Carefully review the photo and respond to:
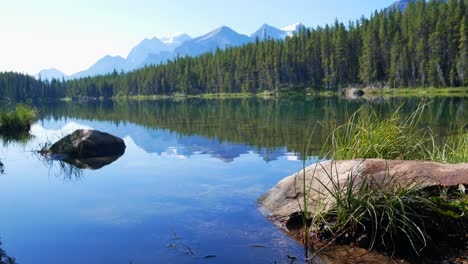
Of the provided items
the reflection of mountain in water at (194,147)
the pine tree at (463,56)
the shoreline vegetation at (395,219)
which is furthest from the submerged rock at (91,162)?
the pine tree at (463,56)

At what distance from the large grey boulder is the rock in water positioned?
11677 mm

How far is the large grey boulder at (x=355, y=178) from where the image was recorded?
24.5 ft

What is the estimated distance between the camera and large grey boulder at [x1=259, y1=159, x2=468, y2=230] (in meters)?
7.46

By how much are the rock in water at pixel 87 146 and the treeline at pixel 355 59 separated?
3368 inches

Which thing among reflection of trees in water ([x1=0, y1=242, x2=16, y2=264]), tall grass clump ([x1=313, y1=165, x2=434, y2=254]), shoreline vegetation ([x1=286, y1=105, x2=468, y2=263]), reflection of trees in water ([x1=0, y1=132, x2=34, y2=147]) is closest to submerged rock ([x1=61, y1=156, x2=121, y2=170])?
reflection of trees in water ([x1=0, y1=132, x2=34, y2=147])

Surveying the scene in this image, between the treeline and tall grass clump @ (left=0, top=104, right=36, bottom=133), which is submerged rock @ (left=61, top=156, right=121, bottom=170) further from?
the treeline

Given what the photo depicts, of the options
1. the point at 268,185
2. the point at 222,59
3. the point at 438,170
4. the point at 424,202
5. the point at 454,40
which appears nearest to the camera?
the point at 424,202

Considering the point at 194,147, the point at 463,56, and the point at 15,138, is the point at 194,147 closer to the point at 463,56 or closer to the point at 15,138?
the point at 15,138

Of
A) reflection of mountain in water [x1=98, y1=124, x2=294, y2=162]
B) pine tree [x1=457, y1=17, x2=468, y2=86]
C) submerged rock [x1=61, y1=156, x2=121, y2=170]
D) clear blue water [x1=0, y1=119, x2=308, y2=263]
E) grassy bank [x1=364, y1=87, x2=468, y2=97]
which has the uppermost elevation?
pine tree [x1=457, y1=17, x2=468, y2=86]

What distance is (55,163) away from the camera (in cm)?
1769

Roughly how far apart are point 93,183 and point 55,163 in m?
4.96

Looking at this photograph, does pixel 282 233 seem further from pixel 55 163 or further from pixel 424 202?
pixel 55 163

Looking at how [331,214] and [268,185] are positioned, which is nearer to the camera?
[331,214]

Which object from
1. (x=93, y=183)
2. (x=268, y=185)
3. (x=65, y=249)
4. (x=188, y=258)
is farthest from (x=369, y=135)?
(x=93, y=183)
